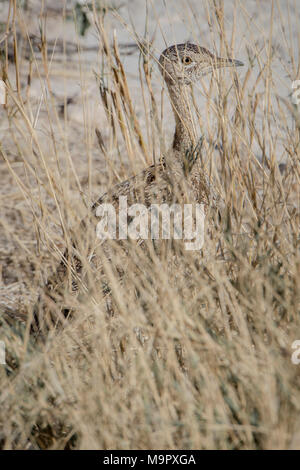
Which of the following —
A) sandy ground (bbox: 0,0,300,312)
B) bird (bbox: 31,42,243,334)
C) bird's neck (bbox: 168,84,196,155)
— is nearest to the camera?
bird (bbox: 31,42,243,334)

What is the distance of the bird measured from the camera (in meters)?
2.39

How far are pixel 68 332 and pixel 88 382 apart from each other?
24 centimetres

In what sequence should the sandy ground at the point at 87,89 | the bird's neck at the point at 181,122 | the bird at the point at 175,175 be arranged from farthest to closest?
the sandy ground at the point at 87,89 < the bird's neck at the point at 181,122 < the bird at the point at 175,175

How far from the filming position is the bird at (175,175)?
2.39 meters

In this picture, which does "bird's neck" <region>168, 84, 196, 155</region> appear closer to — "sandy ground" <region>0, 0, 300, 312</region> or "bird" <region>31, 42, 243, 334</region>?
"bird" <region>31, 42, 243, 334</region>

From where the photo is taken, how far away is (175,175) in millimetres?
2299

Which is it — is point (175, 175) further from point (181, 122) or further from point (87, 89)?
point (87, 89)

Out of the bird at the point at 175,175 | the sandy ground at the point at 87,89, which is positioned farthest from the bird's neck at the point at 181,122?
the sandy ground at the point at 87,89

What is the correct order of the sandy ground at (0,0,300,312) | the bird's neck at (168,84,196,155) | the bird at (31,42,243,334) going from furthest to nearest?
the sandy ground at (0,0,300,312)
the bird's neck at (168,84,196,155)
the bird at (31,42,243,334)

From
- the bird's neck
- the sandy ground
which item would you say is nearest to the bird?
the bird's neck

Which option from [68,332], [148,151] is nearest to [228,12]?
[148,151]

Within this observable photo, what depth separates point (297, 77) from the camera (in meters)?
2.33

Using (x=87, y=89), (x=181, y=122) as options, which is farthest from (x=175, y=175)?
(x=87, y=89)

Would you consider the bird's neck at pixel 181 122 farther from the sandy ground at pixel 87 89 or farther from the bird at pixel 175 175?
the sandy ground at pixel 87 89
